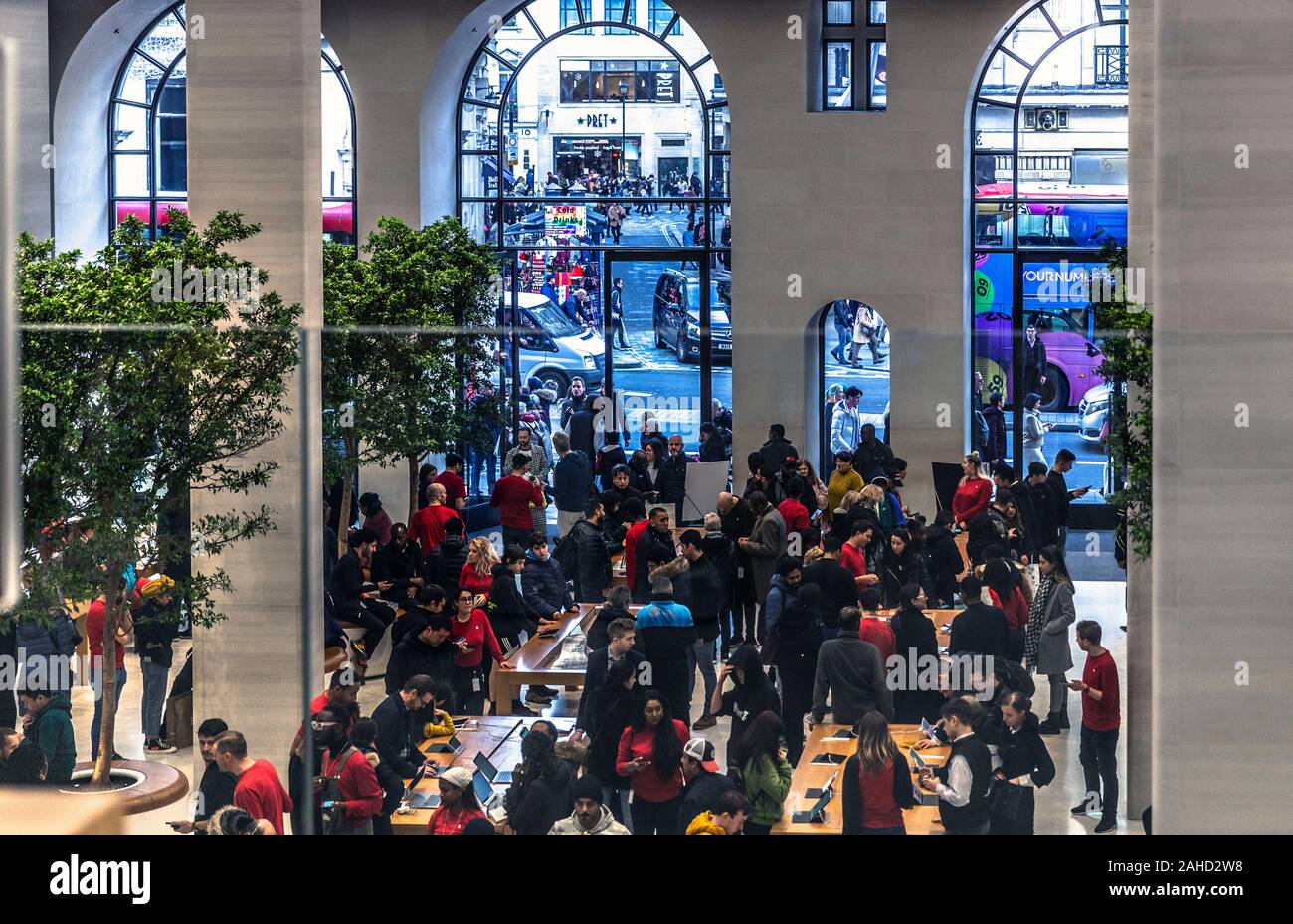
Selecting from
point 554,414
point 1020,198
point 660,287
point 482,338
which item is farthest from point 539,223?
point 554,414

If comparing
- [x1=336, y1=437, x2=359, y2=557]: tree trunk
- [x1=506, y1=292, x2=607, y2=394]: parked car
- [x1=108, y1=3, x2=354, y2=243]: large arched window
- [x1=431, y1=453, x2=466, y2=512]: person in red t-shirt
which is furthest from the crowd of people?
[x1=108, y1=3, x2=354, y2=243]: large arched window

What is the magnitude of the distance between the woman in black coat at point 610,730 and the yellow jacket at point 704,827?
42 cm

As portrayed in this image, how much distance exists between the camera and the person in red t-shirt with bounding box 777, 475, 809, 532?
9.82 m

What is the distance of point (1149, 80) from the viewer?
10195mm

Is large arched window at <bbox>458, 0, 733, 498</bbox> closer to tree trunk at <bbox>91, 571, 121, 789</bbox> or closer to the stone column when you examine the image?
the stone column

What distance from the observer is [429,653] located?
924cm

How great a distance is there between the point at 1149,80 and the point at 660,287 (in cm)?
1183

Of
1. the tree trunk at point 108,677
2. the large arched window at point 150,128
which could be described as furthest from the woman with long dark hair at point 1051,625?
the large arched window at point 150,128

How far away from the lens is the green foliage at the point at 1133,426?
8633 millimetres

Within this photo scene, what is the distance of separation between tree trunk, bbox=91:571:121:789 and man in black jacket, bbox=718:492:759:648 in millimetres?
3578

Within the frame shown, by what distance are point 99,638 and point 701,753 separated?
4053mm

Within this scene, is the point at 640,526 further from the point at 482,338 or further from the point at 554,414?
the point at 482,338

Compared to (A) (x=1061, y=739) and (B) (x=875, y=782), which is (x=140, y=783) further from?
(A) (x=1061, y=739)
